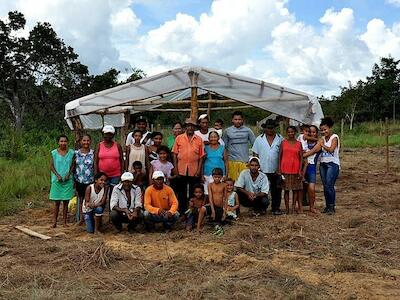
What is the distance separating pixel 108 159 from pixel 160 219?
1124 mm

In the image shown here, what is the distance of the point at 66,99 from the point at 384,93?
23897 mm

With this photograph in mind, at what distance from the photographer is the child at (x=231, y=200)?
7758mm

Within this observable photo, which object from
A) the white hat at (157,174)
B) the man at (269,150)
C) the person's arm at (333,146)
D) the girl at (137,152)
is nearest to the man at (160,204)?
the white hat at (157,174)

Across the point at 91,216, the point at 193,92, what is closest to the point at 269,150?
the point at 193,92

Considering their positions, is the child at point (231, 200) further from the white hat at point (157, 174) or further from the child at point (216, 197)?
the white hat at point (157, 174)

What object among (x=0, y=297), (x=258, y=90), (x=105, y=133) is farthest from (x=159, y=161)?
(x=0, y=297)

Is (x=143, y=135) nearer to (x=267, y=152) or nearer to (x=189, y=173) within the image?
(x=189, y=173)

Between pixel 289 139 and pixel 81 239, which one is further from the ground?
pixel 289 139

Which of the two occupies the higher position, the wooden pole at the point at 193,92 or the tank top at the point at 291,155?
the wooden pole at the point at 193,92

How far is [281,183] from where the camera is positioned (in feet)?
26.7

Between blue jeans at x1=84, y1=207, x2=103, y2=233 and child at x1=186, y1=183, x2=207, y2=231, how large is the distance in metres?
1.20

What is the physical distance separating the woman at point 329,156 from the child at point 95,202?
10.7 ft

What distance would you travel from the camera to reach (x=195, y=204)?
743 cm

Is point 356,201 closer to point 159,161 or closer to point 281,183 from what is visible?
point 281,183
